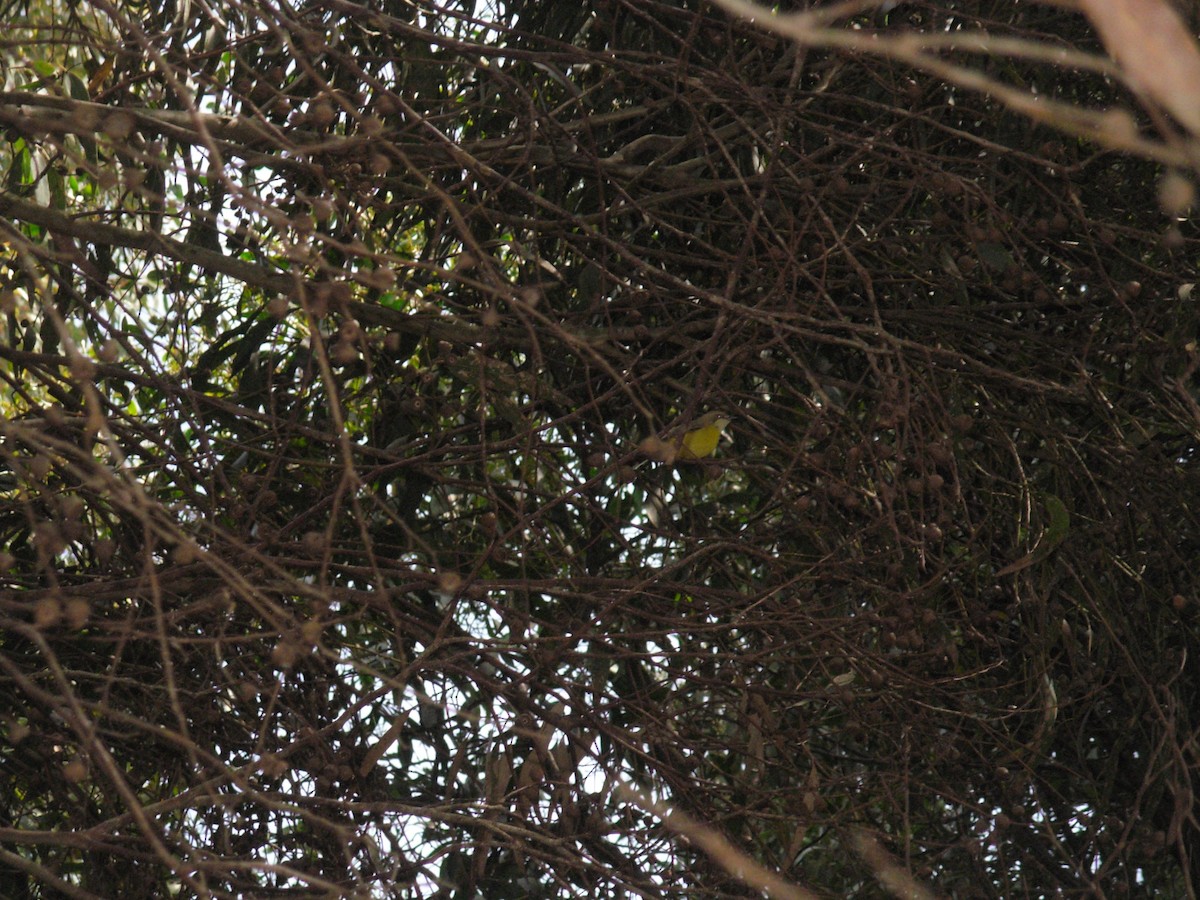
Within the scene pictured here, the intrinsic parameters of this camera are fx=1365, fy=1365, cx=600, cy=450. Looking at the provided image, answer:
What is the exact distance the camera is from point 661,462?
1.56 m

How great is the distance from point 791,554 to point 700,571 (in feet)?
0.87

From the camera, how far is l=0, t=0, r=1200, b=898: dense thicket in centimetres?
162

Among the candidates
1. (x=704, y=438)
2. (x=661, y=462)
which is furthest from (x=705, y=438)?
(x=661, y=462)

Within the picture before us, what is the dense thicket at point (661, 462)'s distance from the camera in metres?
1.62

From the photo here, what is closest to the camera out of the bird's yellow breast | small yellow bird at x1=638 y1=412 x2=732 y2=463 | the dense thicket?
the dense thicket

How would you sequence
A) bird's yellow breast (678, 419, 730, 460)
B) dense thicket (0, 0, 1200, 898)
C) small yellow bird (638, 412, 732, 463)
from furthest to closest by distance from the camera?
bird's yellow breast (678, 419, 730, 460) < small yellow bird (638, 412, 732, 463) < dense thicket (0, 0, 1200, 898)

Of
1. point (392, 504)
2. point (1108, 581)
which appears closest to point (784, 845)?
point (1108, 581)

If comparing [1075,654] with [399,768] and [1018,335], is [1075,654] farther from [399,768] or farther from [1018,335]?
[399,768]

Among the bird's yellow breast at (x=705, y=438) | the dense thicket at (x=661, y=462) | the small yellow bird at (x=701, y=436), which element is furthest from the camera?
the bird's yellow breast at (x=705, y=438)

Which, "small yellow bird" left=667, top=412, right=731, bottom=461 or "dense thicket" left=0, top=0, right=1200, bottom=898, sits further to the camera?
"small yellow bird" left=667, top=412, right=731, bottom=461

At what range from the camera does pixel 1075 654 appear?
1934mm

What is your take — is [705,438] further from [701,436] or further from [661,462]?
[661,462]

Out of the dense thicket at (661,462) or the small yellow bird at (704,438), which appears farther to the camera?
the small yellow bird at (704,438)

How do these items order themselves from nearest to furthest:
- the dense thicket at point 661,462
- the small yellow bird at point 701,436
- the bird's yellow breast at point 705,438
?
the dense thicket at point 661,462 → the small yellow bird at point 701,436 → the bird's yellow breast at point 705,438
